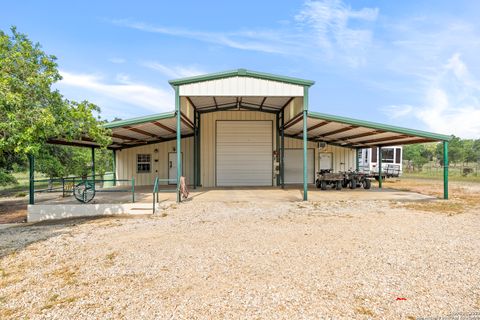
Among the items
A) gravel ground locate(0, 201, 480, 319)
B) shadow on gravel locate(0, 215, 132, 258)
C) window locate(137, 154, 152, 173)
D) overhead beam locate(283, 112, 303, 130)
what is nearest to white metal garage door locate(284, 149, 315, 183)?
overhead beam locate(283, 112, 303, 130)

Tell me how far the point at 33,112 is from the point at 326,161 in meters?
16.2

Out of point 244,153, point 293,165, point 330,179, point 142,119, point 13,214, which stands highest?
point 142,119

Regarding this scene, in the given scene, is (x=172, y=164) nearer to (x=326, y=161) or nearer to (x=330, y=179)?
(x=330, y=179)

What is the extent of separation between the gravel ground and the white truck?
15367 mm

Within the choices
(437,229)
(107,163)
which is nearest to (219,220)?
(437,229)

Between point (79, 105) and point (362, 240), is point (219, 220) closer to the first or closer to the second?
point (362, 240)

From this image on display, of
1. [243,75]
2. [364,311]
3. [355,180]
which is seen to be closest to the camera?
[364,311]

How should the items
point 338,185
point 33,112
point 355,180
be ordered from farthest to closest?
point 355,180, point 338,185, point 33,112

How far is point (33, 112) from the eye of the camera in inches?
246

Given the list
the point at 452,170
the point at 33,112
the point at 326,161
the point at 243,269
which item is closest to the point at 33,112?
the point at 33,112

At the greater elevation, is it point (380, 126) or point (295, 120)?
point (295, 120)

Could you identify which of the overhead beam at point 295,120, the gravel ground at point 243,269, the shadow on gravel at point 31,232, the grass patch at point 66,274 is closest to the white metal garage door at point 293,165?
the overhead beam at point 295,120

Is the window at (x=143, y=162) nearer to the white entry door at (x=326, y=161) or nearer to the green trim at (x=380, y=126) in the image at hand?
the green trim at (x=380, y=126)

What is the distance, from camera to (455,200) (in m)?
10.7
